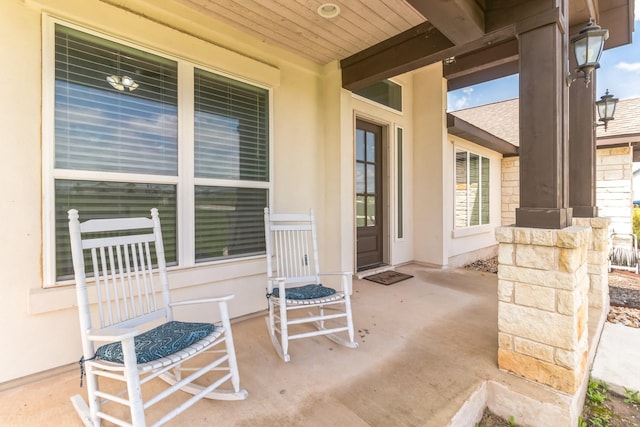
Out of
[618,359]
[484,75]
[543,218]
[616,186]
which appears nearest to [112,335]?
[543,218]

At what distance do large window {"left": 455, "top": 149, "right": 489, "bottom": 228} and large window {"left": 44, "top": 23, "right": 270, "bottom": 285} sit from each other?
4.16m

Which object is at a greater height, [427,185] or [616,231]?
[427,185]

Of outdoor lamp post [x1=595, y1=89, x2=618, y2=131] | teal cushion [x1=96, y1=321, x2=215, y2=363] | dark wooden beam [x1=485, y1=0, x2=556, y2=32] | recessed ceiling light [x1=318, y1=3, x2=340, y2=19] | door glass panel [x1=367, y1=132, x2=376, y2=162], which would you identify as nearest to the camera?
teal cushion [x1=96, y1=321, x2=215, y2=363]

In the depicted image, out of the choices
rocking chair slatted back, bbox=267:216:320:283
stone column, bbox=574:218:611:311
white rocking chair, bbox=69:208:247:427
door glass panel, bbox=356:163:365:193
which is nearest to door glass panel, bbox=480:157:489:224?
door glass panel, bbox=356:163:365:193

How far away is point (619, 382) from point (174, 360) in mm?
2844

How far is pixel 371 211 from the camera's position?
4609 mm

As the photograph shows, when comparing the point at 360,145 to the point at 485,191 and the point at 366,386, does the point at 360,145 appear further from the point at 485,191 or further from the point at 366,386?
the point at 485,191

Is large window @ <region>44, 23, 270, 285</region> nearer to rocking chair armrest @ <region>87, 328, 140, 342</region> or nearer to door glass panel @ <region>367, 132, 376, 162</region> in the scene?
rocking chair armrest @ <region>87, 328, 140, 342</region>

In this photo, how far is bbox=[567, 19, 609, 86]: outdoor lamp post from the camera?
2.09m

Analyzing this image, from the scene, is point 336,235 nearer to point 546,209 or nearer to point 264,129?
point 264,129

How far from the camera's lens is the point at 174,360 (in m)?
1.39

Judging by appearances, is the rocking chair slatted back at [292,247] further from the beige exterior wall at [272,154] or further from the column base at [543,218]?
the column base at [543,218]

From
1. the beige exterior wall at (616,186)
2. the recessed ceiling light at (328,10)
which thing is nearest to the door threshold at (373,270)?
the recessed ceiling light at (328,10)

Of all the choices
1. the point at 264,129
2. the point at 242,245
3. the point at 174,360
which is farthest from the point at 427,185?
the point at 174,360
